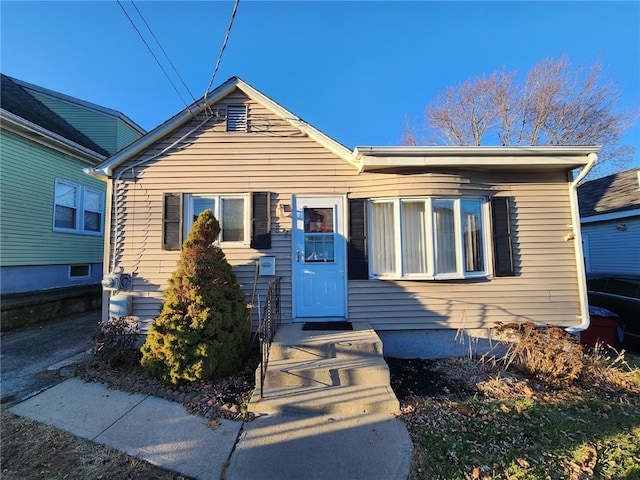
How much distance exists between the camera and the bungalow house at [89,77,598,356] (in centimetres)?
535

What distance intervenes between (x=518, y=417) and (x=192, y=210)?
18.6 ft

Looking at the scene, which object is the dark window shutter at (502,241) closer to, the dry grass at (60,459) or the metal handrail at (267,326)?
the metal handrail at (267,326)

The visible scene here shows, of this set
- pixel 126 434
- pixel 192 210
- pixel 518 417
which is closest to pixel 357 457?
pixel 518 417

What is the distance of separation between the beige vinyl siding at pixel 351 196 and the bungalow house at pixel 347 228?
0.8 inches

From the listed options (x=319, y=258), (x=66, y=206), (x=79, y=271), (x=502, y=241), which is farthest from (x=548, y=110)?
(x=79, y=271)

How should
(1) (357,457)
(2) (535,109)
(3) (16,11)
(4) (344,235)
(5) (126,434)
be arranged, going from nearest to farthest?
(1) (357,457)
(5) (126,434)
(3) (16,11)
(4) (344,235)
(2) (535,109)

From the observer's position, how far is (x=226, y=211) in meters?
5.55

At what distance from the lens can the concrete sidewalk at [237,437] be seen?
2537 millimetres

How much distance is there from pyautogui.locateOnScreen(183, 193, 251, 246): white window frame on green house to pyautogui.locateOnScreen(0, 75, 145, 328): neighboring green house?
5395 mm

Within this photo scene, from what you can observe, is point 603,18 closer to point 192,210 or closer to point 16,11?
point 192,210

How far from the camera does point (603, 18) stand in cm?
827

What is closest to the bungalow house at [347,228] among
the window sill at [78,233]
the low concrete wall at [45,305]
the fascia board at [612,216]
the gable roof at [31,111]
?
the low concrete wall at [45,305]

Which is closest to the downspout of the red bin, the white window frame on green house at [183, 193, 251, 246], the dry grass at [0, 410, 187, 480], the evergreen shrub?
the red bin

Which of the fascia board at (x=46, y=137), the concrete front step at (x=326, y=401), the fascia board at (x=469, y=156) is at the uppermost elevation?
the fascia board at (x=46, y=137)
